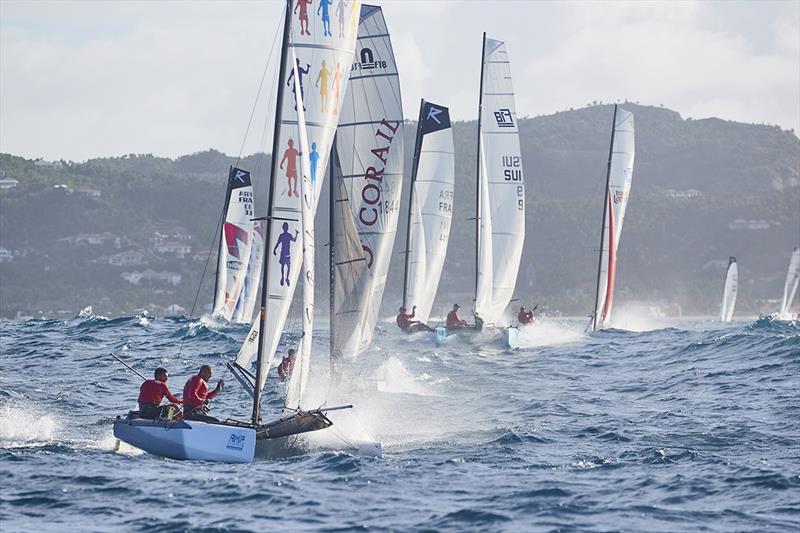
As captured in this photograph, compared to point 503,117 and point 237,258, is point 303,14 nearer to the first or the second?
point 503,117

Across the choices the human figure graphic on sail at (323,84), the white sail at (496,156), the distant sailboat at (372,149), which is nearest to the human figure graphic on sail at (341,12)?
the human figure graphic on sail at (323,84)

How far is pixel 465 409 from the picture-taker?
2675 centimetres

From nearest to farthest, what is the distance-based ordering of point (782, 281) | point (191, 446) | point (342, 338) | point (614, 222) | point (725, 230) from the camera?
point (191, 446) → point (342, 338) → point (614, 222) → point (782, 281) → point (725, 230)

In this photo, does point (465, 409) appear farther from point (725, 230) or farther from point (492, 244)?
point (725, 230)

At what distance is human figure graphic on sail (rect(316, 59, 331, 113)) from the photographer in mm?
21953

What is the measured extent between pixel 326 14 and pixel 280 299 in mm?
5321

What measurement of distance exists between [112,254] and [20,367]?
336ft

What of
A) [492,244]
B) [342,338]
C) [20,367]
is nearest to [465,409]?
[342,338]

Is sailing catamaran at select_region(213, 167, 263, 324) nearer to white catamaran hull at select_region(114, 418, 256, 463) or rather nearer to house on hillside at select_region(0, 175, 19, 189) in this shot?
white catamaran hull at select_region(114, 418, 256, 463)

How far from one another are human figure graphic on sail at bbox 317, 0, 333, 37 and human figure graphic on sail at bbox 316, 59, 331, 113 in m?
0.55

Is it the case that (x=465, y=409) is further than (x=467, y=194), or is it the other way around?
(x=467, y=194)

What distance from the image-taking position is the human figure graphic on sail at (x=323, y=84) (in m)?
22.0

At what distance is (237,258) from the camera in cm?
5338

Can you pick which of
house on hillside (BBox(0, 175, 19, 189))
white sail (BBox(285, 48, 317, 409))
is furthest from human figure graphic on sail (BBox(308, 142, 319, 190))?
house on hillside (BBox(0, 175, 19, 189))
